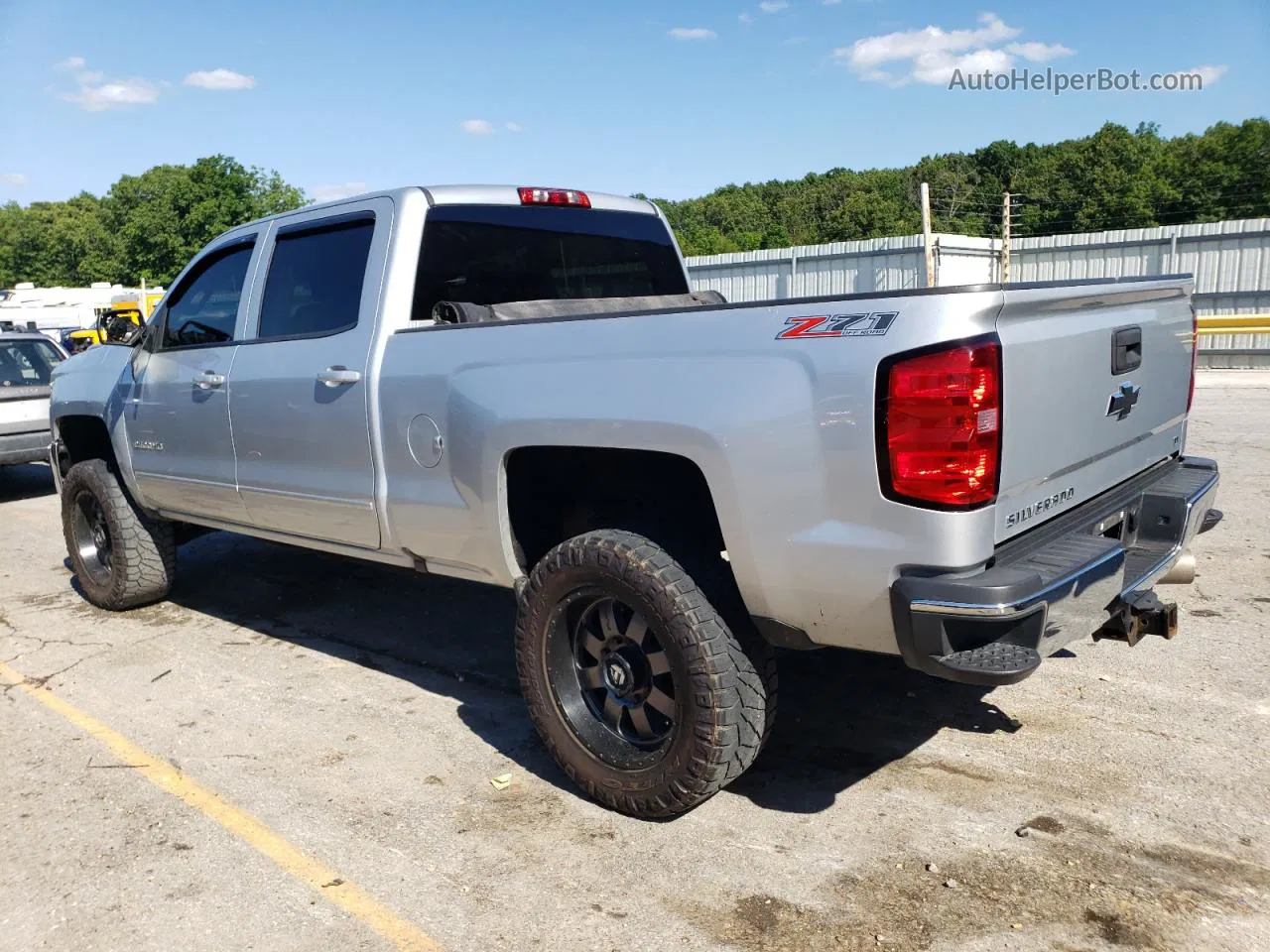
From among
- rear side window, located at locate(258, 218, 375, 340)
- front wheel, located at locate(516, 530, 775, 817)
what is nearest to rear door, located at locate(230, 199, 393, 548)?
rear side window, located at locate(258, 218, 375, 340)

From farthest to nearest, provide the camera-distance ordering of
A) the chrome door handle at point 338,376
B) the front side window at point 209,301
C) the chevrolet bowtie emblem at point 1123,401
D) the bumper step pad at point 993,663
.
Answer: the front side window at point 209,301 → the chrome door handle at point 338,376 → the chevrolet bowtie emblem at point 1123,401 → the bumper step pad at point 993,663

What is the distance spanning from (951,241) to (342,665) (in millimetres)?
19060

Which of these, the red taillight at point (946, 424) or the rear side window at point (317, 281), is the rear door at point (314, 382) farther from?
the red taillight at point (946, 424)

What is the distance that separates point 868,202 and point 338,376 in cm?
5644

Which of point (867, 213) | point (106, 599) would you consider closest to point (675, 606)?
point (106, 599)

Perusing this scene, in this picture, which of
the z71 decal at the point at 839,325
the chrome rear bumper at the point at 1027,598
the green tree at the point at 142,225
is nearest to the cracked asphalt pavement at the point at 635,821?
the chrome rear bumper at the point at 1027,598

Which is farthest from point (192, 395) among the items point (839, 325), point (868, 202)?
point (868, 202)

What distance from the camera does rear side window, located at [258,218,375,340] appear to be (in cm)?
440

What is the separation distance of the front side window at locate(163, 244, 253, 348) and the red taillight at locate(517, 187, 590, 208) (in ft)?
4.66

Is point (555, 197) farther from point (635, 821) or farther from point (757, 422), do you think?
point (635, 821)

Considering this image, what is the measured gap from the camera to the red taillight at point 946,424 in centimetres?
268

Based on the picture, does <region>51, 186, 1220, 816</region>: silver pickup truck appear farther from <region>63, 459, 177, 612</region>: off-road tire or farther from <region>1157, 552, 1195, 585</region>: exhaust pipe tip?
<region>63, 459, 177, 612</region>: off-road tire

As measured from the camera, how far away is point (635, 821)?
11.4 ft

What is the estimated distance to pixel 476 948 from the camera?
2799mm
